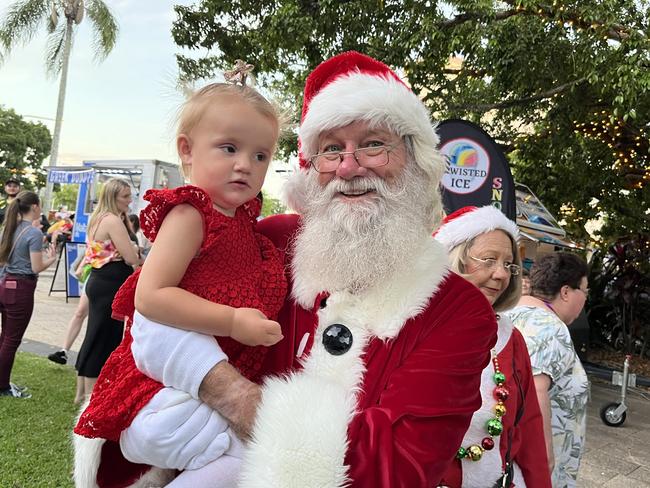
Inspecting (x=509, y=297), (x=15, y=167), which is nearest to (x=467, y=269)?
(x=509, y=297)

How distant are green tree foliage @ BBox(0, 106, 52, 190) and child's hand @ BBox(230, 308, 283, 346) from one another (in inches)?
1667

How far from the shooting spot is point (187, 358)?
128cm

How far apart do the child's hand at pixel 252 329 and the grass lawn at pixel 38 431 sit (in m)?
3.29

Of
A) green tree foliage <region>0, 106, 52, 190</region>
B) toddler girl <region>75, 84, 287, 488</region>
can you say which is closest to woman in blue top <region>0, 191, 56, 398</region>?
toddler girl <region>75, 84, 287, 488</region>

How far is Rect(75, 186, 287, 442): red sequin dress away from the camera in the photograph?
Result: 1.33 meters

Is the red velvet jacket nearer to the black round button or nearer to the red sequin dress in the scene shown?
the black round button

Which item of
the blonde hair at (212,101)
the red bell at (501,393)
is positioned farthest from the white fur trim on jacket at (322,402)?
the red bell at (501,393)

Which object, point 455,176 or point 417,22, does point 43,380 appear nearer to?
point 455,176

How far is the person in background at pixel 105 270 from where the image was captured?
16.2 ft

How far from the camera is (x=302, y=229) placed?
5.87 feet

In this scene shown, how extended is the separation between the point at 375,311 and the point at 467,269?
1.11m

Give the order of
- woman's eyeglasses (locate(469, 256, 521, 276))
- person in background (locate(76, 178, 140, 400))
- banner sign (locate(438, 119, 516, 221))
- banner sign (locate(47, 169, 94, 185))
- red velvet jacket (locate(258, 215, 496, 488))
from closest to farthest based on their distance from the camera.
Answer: red velvet jacket (locate(258, 215, 496, 488)), woman's eyeglasses (locate(469, 256, 521, 276)), banner sign (locate(438, 119, 516, 221)), person in background (locate(76, 178, 140, 400)), banner sign (locate(47, 169, 94, 185))

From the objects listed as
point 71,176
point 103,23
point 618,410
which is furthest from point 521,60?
point 103,23

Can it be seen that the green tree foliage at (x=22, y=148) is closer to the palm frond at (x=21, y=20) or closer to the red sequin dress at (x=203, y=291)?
the palm frond at (x=21, y=20)
